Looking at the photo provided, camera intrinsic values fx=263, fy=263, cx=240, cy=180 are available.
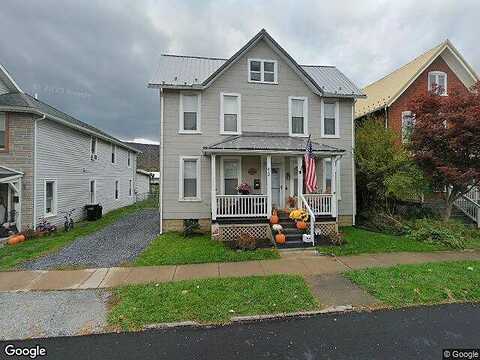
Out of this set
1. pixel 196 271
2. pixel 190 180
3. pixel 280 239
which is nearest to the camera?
pixel 196 271

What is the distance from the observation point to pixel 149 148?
60.8m

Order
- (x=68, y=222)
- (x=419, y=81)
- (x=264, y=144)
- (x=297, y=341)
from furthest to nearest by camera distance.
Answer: (x=419, y=81) < (x=68, y=222) < (x=264, y=144) < (x=297, y=341)

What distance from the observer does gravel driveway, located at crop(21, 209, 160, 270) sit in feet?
25.7

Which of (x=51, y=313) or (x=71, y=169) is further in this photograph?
(x=71, y=169)

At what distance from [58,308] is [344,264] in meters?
7.01

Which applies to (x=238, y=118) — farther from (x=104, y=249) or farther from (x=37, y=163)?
(x=37, y=163)

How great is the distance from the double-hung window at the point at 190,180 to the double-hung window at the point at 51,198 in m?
6.73

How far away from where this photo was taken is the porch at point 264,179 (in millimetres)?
10680

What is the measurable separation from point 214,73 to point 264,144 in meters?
3.95

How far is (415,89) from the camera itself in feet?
55.2

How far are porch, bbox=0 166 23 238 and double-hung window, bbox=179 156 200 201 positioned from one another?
6887 millimetres

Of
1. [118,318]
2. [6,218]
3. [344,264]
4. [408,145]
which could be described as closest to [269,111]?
[408,145]

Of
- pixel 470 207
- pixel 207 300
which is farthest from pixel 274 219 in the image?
pixel 470 207

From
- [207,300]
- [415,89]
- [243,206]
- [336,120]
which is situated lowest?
[207,300]
